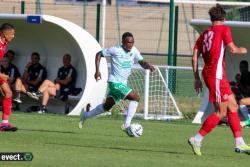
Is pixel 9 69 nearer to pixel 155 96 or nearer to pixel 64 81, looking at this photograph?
pixel 64 81

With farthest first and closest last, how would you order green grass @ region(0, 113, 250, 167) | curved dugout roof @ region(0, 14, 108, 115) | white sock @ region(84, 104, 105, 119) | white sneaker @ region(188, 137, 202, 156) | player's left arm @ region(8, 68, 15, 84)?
1. player's left arm @ region(8, 68, 15, 84)
2. curved dugout roof @ region(0, 14, 108, 115)
3. white sock @ region(84, 104, 105, 119)
4. white sneaker @ region(188, 137, 202, 156)
5. green grass @ region(0, 113, 250, 167)

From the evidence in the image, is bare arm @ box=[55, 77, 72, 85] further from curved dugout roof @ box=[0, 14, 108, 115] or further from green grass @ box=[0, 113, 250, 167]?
green grass @ box=[0, 113, 250, 167]

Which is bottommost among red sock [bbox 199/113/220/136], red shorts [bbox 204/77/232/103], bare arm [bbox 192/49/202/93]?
red sock [bbox 199/113/220/136]

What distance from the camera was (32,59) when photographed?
2395 cm

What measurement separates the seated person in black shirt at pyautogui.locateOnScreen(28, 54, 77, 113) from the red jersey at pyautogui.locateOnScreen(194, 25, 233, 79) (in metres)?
9.73

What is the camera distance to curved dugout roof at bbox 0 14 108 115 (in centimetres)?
2223

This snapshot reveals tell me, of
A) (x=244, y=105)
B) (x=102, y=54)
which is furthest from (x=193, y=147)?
(x=244, y=105)

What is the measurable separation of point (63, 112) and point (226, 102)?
1080cm

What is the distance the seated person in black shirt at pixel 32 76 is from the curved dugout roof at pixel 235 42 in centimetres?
426

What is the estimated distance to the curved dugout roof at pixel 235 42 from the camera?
21.4 meters

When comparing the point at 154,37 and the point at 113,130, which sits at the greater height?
the point at 154,37

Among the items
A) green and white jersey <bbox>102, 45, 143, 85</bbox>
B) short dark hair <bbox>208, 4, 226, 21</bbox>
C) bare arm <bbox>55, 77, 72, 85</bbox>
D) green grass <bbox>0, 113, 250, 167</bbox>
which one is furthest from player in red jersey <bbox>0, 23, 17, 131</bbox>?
bare arm <bbox>55, 77, 72, 85</bbox>

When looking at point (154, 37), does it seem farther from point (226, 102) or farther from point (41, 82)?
point (226, 102)

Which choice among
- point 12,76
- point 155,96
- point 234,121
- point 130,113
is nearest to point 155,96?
point 155,96
